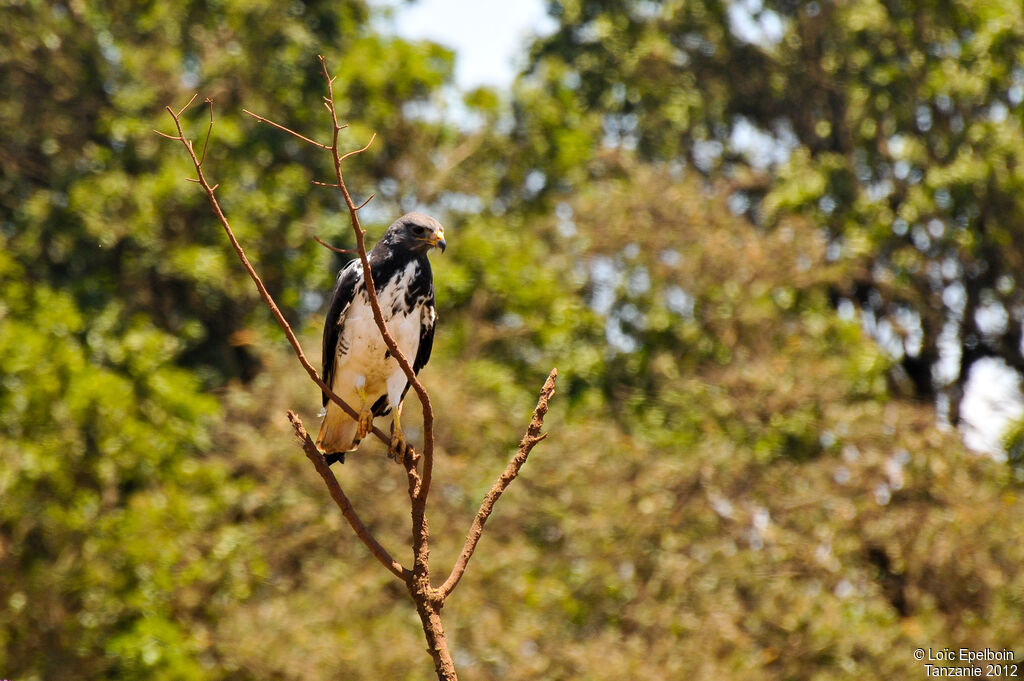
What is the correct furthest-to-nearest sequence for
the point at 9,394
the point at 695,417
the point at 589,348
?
the point at 589,348, the point at 695,417, the point at 9,394

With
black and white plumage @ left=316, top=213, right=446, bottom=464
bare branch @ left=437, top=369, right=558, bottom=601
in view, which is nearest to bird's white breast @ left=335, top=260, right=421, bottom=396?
black and white plumage @ left=316, top=213, right=446, bottom=464

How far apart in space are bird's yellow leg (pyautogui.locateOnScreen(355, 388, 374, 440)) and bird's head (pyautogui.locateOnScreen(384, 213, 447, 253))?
594 mm

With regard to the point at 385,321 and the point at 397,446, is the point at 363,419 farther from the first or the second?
the point at 385,321

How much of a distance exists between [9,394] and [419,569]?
8.28 meters

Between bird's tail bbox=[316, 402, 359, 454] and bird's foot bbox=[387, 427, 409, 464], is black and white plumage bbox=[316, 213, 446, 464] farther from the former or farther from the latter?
bird's foot bbox=[387, 427, 409, 464]

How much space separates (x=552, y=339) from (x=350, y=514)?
9.93 m

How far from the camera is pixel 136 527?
408 inches

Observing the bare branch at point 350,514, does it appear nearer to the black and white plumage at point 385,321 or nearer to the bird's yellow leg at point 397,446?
the bird's yellow leg at point 397,446

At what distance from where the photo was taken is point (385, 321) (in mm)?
5090

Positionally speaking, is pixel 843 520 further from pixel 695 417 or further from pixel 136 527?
pixel 136 527

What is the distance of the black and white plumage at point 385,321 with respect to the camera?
506 cm

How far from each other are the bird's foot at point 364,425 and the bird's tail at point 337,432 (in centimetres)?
3

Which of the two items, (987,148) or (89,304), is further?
(987,148)

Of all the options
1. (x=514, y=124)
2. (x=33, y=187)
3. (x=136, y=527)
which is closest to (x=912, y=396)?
(x=514, y=124)
